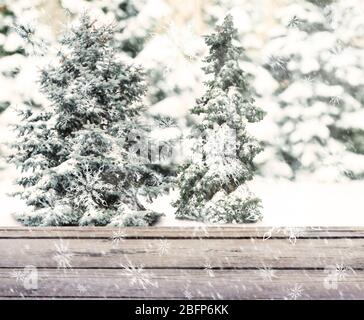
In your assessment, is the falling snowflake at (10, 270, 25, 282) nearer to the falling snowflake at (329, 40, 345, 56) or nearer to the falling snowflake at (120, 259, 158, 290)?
the falling snowflake at (120, 259, 158, 290)

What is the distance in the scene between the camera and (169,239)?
2.69 m

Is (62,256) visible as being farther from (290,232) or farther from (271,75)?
(271,75)

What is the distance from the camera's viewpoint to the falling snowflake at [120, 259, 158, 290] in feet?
8.74

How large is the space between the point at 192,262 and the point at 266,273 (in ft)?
1.28

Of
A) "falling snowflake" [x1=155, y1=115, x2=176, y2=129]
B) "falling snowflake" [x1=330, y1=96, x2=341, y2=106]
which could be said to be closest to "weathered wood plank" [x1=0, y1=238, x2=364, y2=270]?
"falling snowflake" [x1=155, y1=115, x2=176, y2=129]

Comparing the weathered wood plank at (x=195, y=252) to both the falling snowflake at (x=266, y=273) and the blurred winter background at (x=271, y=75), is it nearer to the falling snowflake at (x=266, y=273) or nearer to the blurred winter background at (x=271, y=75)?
the falling snowflake at (x=266, y=273)

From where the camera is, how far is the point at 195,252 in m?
2.67

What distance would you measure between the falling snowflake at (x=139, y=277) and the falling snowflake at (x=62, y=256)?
0.31m

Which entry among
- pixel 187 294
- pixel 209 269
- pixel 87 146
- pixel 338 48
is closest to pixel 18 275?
pixel 87 146

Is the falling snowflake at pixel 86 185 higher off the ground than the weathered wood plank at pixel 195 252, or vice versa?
the falling snowflake at pixel 86 185

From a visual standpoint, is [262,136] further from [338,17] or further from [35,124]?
[35,124]

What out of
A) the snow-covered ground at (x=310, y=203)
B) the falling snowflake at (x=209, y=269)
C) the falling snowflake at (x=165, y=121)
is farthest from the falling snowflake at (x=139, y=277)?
the falling snowflake at (x=165, y=121)

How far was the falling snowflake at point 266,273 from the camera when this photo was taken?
8.68ft
